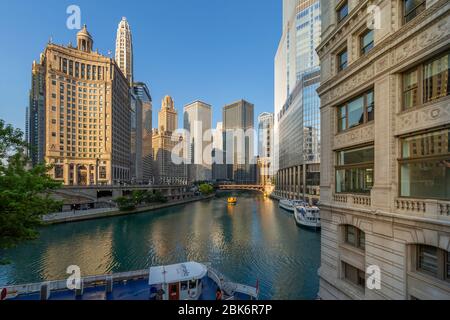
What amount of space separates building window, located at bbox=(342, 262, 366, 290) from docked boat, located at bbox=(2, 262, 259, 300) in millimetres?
7769

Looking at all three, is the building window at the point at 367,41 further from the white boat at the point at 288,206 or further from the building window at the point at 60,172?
the building window at the point at 60,172

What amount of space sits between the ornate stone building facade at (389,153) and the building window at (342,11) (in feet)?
0.21

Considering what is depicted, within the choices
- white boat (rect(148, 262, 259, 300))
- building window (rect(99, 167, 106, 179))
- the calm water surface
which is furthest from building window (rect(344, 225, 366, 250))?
building window (rect(99, 167, 106, 179))

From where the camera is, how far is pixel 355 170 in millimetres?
12117

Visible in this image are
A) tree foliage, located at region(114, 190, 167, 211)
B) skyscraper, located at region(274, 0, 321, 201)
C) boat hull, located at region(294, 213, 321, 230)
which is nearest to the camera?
boat hull, located at region(294, 213, 321, 230)

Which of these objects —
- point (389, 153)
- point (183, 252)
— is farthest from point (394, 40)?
point (183, 252)

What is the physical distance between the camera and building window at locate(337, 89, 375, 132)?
1124 centimetres

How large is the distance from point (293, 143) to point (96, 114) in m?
102

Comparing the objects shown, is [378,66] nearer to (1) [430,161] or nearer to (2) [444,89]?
(2) [444,89]

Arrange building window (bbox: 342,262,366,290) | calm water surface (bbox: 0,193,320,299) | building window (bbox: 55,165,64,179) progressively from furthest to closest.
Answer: building window (bbox: 55,165,64,179)
calm water surface (bbox: 0,193,320,299)
building window (bbox: 342,262,366,290)

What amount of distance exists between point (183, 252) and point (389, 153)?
103ft

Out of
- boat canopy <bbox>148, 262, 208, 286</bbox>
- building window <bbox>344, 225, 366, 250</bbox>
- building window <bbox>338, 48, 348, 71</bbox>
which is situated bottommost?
boat canopy <bbox>148, 262, 208, 286</bbox>

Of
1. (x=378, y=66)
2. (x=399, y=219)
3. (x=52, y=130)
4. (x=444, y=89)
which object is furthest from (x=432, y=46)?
(x=52, y=130)

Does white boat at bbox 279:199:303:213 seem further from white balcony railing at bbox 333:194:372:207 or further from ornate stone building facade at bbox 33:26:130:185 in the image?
ornate stone building facade at bbox 33:26:130:185
